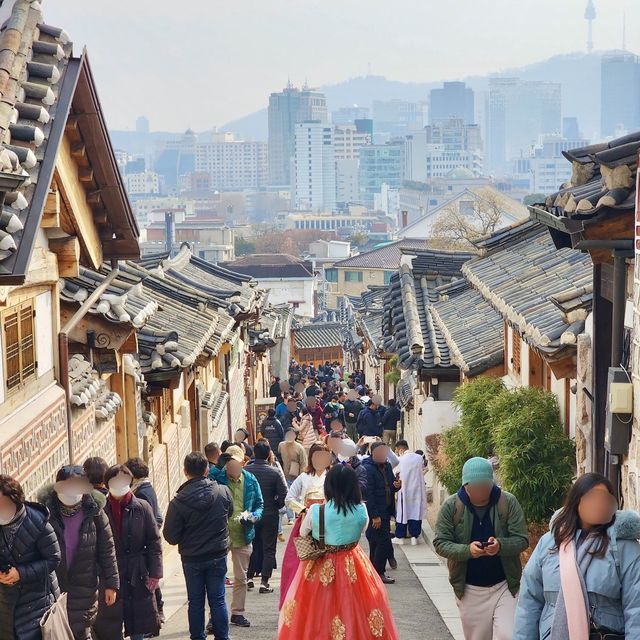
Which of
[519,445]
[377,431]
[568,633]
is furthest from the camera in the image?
[377,431]

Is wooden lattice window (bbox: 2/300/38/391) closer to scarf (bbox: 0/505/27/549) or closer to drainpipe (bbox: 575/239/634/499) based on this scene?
scarf (bbox: 0/505/27/549)

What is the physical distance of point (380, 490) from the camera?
1312cm

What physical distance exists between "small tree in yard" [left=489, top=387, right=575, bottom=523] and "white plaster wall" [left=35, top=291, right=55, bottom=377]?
4495mm

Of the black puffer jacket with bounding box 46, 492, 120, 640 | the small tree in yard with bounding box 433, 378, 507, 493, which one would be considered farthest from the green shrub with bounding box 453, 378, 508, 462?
the black puffer jacket with bounding box 46, 492, 120, 640

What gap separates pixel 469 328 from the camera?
2027cm

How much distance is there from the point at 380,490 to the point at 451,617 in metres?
2.05

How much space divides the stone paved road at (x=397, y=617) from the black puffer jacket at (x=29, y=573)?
3.50 m

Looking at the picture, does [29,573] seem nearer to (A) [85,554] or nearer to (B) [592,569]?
(A) [85,554]

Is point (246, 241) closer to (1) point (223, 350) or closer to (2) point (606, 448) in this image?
(1) point (223, 350)

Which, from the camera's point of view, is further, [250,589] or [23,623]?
[250,589]

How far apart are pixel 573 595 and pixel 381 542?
7.27m

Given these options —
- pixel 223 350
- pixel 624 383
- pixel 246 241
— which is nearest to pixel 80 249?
pixel 624 383

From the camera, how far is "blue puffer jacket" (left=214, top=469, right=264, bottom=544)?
1174 cm

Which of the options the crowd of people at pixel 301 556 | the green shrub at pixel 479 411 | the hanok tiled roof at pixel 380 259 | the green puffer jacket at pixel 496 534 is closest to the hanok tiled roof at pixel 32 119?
the crowd of people at pixel 301 556
